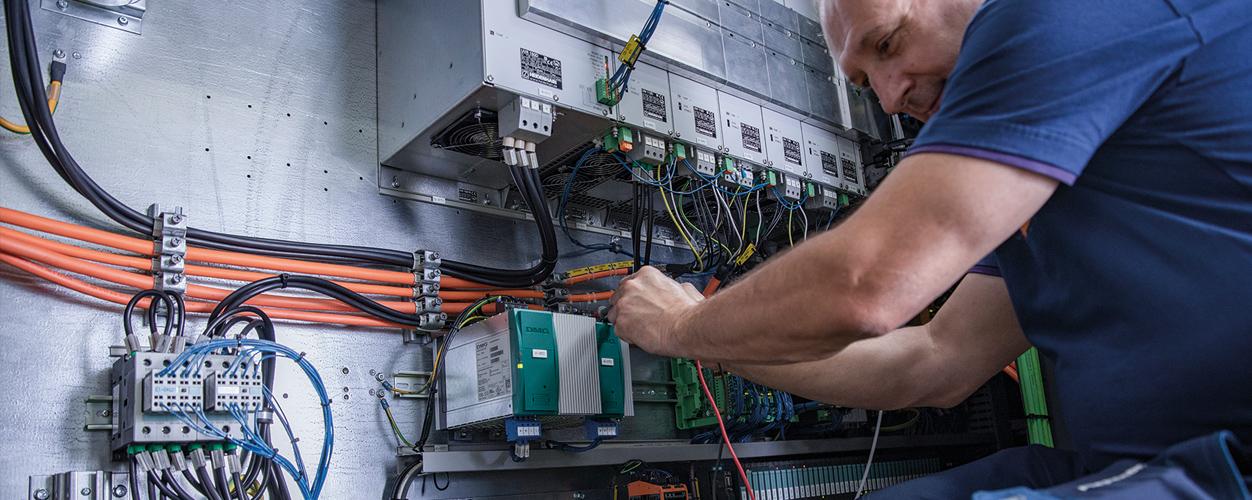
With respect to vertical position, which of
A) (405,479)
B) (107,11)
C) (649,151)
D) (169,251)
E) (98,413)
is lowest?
(405,479)

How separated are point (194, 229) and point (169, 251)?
0.25 feet

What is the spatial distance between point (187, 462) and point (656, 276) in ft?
3.20

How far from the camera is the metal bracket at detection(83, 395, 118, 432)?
1.65m

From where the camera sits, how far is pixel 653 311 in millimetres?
1352

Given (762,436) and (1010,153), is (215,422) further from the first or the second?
(762,436)

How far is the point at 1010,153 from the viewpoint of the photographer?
0.83 meters

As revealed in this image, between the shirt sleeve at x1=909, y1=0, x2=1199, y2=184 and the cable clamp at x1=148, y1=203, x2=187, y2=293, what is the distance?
1.49 meters

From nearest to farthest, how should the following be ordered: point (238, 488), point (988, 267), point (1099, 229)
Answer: point (1099, 229), point (988, 267), point (238, 488)

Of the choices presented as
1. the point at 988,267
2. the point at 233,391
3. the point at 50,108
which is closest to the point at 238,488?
the point at 233,391

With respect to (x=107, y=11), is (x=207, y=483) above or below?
below

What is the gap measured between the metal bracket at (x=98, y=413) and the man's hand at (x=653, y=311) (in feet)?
3.31

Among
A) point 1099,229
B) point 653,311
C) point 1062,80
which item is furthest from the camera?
point 653,311

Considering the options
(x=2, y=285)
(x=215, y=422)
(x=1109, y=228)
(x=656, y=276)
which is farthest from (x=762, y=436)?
(x=2, y=285)

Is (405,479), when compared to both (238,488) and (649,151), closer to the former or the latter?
(238,488)
